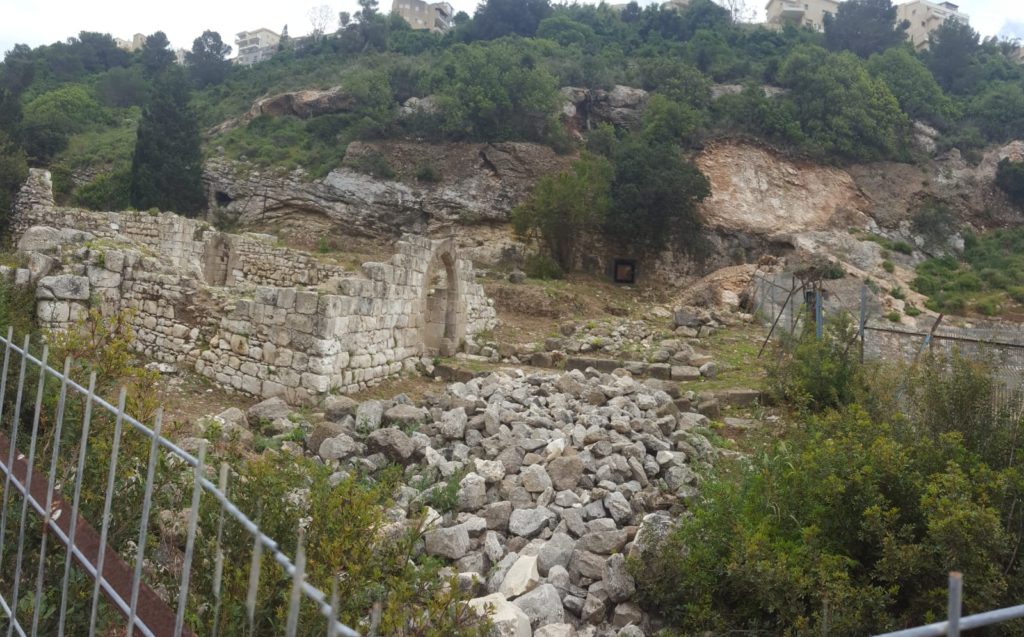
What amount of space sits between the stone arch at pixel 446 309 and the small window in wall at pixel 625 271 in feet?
57.2

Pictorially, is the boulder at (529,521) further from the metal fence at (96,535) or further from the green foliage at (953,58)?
the green foliage at (953,58)

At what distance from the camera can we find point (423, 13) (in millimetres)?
81375

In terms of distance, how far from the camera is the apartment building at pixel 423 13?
79.3m

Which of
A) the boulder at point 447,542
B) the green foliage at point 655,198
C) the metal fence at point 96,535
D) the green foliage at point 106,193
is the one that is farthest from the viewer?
the green foliage at point 106,193

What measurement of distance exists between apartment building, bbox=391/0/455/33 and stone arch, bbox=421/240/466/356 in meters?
73.0

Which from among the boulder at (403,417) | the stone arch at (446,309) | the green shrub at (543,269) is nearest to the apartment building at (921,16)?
the green shrub at (543,269)

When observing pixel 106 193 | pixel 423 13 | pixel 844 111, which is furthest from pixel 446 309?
pixel 423 13

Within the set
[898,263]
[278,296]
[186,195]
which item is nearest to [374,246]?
[186,195]

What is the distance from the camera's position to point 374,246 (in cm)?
3188

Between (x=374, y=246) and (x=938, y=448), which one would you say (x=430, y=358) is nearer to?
(x=938, y=448)

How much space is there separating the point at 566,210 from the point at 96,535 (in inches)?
1001

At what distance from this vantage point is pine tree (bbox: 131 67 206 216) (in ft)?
100

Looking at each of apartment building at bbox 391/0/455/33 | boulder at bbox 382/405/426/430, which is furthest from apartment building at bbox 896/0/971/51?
boulder at bbox 382/405/426/430

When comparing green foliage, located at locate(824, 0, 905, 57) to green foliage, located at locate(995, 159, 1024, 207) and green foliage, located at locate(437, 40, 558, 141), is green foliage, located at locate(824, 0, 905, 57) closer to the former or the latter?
green foliage, located at locate(995, 159, 1024, 207)
